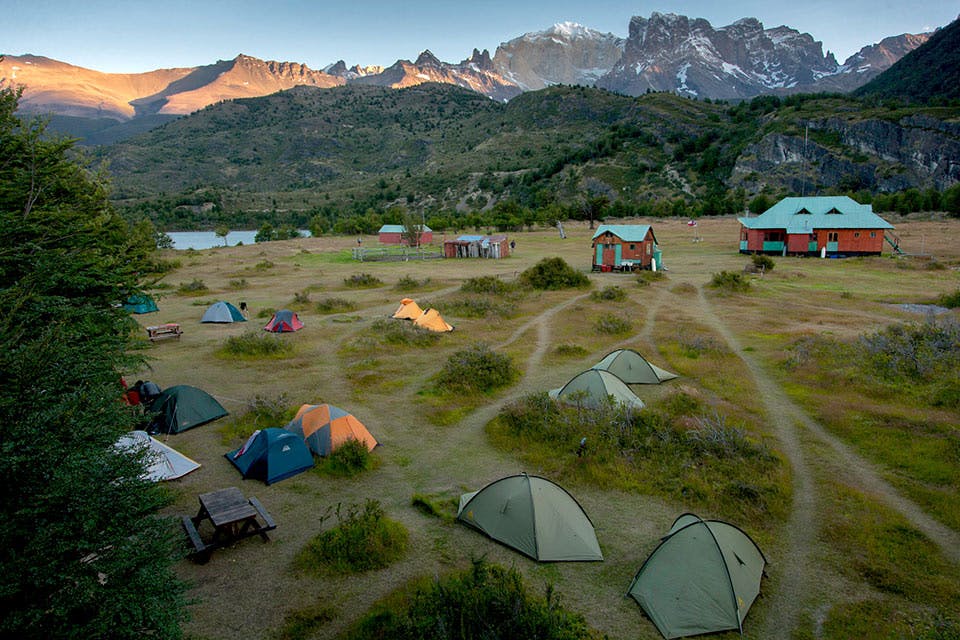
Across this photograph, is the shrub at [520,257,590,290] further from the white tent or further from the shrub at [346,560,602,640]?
the shrub at [346,560,602,640]

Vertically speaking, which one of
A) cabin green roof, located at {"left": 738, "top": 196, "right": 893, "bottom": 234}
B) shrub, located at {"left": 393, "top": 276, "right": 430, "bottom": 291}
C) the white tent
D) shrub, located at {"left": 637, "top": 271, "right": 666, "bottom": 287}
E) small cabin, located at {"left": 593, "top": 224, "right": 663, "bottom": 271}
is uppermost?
cabin green roof, located at {"left": 738, "top": 196, "right": 893, "bottom": 234}

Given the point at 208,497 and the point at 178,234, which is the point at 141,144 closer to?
the point at 178,234

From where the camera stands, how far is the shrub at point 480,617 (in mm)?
6320

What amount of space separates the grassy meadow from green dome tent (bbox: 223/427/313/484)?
303mm

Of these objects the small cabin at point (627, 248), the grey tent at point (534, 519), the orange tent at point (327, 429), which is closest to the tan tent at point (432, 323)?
the orange tent at point (327, 429)

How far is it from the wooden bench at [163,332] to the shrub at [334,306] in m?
7.87

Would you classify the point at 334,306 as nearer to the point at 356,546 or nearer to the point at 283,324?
the point at 283,324

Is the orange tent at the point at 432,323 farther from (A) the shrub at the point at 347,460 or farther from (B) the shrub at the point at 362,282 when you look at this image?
(B) the shrub at the point at 362,282

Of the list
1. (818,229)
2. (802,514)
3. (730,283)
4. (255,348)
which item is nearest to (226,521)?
(802,514)

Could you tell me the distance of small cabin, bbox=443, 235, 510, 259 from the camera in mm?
59250

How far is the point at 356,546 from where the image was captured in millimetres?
9547

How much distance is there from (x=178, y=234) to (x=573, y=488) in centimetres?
13528

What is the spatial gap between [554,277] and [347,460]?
27.2 meters

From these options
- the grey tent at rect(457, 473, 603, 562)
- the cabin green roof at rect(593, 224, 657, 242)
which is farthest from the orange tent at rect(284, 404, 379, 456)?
the cabin green roof at rect(593, 224, 657, 242)
